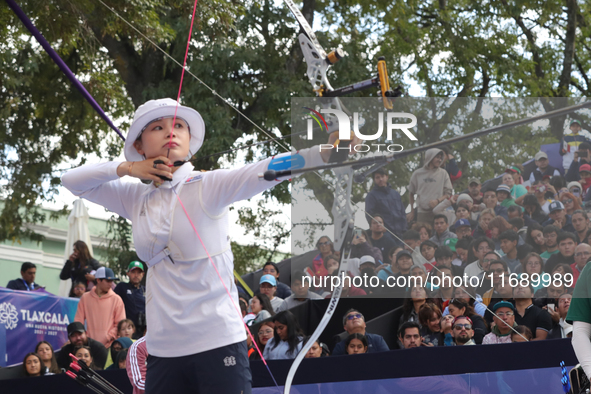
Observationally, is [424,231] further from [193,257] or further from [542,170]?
[193,257]

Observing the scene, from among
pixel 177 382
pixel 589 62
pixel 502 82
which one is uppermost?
pixel 589 62

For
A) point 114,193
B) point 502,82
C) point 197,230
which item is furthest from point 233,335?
point 502,82

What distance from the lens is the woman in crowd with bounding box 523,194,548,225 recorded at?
21.7 feet

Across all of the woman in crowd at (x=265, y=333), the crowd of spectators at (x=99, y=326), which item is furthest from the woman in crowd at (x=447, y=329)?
the crowd of spectators at (x=99, y=326)

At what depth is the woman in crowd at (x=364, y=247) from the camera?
687cm

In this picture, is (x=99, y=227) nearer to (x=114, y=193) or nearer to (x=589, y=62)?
(x=589, y=62)

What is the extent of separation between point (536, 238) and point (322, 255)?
87.8 inches

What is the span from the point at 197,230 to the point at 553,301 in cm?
403

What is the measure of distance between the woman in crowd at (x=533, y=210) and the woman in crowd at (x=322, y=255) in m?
2.00

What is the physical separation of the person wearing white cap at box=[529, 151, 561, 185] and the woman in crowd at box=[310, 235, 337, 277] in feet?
7.22

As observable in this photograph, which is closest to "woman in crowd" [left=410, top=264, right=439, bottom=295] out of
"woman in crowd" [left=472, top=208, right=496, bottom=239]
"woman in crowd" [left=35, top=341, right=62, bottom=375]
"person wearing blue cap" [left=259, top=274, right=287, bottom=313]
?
"woman in crowd" [left=472, top=208, right=496, bottom=239]

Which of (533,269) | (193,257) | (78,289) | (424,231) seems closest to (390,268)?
(424,231)

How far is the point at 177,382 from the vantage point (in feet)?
7.01

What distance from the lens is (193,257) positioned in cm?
221
